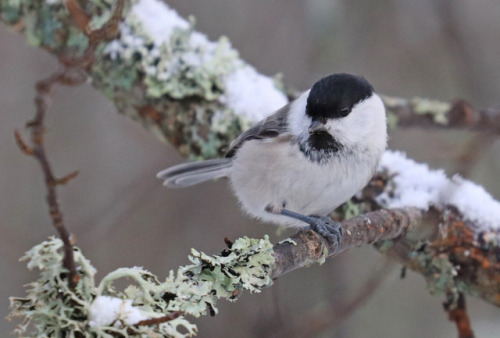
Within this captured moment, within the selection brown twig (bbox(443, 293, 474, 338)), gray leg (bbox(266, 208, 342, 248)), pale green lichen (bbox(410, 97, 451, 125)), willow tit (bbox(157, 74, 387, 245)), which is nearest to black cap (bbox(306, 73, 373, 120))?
willow tit (bbox(157, 74, 387, 245))

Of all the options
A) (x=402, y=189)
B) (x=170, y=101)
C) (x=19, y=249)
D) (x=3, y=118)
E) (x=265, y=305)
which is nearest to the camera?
(x=402, y=189)

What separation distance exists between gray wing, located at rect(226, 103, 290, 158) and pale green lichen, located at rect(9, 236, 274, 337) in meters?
0.91

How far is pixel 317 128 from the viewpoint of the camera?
1.71 m

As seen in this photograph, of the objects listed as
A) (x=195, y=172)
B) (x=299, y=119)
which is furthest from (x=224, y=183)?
(x=299, y=119)

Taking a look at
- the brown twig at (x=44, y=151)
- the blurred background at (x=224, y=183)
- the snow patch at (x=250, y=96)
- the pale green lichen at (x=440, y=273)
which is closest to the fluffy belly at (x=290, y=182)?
the snow patch at (x=250, y=96)

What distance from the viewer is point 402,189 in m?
1.97

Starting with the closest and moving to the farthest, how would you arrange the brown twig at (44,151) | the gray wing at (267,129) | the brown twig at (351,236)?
the brown twig at (44,151) → the brown twig at (351,236) → the gray wing at (267,129)

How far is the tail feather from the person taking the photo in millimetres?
2160

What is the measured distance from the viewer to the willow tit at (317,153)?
1.74 m

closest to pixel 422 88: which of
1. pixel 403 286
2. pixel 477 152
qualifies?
pixel 403 286

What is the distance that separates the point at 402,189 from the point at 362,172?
284mm

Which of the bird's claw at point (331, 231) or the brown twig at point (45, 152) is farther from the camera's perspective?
the bird's claw at point (331, 231)

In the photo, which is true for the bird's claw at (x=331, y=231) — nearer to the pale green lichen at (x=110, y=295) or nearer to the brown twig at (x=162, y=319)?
the pale green lichen at (x=110, y=295)

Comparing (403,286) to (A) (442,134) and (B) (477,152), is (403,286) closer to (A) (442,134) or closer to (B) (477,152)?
(A) (442,134)
